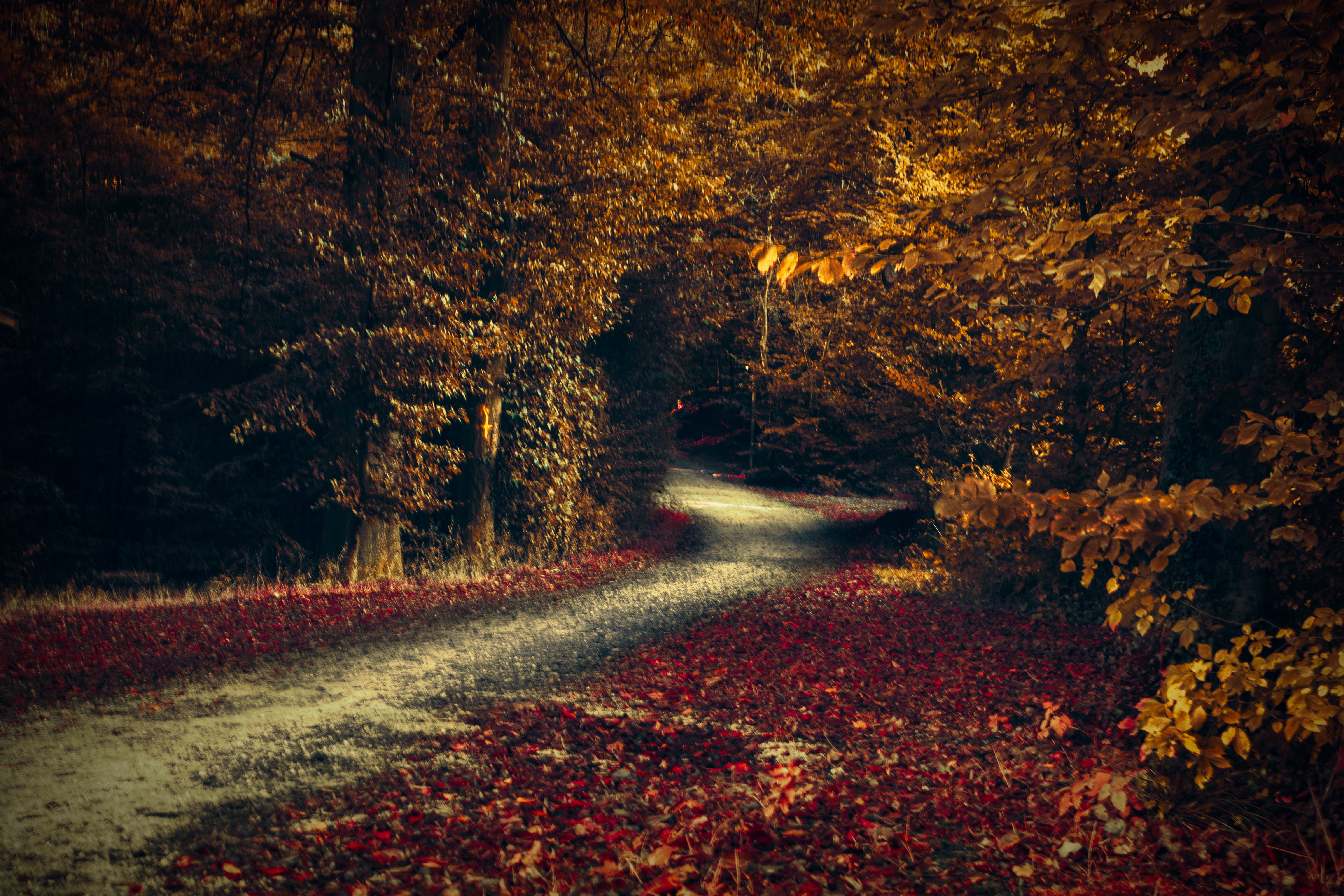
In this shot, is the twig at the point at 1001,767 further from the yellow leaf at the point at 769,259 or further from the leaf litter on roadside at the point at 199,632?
the leaf litter on roadside at the point at 199,632

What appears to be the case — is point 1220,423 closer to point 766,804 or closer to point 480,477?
point 766,804

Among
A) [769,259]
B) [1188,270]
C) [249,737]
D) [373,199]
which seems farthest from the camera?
[373,199]

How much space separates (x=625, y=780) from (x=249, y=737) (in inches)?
99.7

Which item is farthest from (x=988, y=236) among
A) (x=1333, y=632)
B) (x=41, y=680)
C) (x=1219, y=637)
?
(x=41, y=680)

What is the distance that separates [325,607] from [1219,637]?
28.0 ft

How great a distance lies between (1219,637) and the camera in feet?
16.9

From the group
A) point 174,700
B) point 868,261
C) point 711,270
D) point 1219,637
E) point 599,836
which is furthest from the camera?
point 711,270

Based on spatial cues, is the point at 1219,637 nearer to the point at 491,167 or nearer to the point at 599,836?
the point at 599,836

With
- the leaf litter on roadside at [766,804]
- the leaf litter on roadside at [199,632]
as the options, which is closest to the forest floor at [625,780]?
the leaf litter on roadside at [766,804]

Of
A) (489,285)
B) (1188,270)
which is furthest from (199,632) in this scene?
(1188,270)

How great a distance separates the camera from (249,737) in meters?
5.41

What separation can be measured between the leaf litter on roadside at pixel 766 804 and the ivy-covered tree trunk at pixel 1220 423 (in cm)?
120

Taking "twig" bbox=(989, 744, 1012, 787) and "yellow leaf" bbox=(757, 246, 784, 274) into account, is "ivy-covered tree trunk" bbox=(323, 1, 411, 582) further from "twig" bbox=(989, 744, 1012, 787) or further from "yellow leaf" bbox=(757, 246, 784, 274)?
"twig" bbox=(989, 744, 1012, 787)

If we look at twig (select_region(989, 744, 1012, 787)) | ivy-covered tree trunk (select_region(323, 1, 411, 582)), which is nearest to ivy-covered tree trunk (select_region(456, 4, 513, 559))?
ivy-covered tree trunk (select_region(323, 1, 411, 582))
